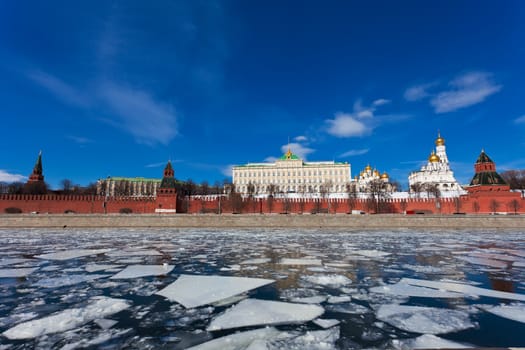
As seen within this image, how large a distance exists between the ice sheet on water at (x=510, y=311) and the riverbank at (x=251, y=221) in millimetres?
20755

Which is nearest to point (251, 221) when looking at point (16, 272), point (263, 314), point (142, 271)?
point (142, 271)

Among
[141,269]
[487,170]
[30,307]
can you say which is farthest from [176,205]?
[487,170]

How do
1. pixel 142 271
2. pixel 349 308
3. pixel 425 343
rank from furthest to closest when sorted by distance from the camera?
pixel 142 271 → pixel 349 308 → pixel 425 343

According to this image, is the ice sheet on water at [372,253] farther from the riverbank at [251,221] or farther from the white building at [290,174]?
the white building at [290,174]

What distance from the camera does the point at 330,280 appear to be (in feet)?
18.6

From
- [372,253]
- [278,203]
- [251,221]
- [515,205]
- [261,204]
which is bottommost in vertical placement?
[372,253]

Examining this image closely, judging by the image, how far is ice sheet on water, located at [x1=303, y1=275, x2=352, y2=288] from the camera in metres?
5.40

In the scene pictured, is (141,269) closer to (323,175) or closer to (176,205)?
(176,205)

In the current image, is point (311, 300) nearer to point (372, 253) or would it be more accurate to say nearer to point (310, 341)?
point (310, 341)

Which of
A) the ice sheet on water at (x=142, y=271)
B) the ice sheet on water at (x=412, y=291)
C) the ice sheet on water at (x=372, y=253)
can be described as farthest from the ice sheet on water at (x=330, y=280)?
the ice sheet on water at (x=372, y=253)

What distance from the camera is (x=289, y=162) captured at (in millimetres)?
82250

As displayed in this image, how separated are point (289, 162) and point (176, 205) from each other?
4710 centimetres

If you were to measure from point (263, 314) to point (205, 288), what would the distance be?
1641 millimetres

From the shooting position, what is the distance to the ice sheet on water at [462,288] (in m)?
4.52
